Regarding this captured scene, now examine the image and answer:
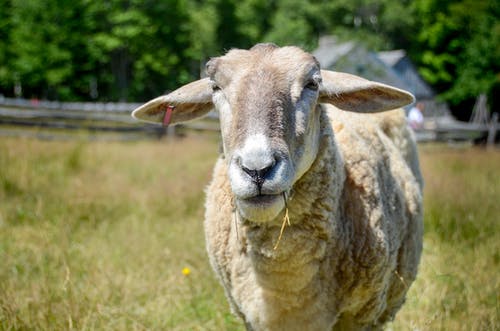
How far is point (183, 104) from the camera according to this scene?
254cm

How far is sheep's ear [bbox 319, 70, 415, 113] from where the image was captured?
229cm

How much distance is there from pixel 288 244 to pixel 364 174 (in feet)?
2.14

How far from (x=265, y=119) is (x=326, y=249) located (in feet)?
2.29

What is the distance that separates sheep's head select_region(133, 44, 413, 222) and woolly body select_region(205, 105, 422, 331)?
18 centimetres

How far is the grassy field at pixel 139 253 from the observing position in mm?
2980

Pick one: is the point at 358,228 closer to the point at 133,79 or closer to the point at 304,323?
the point at 304,323

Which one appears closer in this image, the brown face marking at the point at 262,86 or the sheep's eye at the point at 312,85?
the brown face marking at the point at 262,86

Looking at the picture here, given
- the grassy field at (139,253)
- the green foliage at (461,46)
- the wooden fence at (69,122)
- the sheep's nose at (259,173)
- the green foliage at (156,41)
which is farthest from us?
the green foliage at (461,46)

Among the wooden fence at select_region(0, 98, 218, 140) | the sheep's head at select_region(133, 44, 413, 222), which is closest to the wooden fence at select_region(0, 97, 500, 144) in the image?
the wooden fence at select_region(0, 98, 218, 140)

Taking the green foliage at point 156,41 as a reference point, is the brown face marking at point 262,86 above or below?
above

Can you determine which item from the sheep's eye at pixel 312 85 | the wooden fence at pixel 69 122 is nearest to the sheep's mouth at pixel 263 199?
the sheep's eye at pixel 312 85

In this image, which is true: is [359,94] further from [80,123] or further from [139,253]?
[80,123]

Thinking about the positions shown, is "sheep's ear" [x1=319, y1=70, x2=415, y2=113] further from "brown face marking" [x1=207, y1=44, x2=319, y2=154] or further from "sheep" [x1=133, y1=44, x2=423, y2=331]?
"brown face marking" [x1=207, y1=44, x2=319, y2=154]

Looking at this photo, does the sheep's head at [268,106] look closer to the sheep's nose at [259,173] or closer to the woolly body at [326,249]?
the sheep's nose at [259,173]
